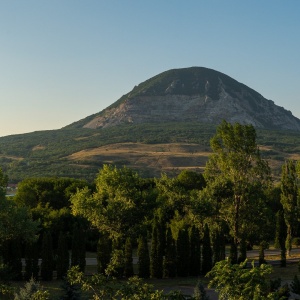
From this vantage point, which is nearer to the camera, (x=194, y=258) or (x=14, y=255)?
(x=14, y=255)

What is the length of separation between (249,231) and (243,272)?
28.7 metres

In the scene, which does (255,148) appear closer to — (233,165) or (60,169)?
(233,165)

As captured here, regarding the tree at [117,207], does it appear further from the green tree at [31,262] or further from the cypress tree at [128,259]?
the green tree at [31,262]

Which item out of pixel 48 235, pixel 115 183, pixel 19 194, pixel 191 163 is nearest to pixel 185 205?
pixel 115 183

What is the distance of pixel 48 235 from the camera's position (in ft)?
123

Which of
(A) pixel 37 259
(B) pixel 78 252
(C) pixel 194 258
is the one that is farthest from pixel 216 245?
(A) pixel 37 259

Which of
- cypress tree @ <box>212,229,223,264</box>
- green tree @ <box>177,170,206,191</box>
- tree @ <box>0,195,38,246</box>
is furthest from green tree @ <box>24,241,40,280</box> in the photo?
green tree @ <box>177,170,206,191</box>

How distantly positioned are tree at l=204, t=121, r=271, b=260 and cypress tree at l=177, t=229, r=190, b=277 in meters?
7.62

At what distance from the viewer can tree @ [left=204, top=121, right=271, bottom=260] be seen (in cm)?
4534

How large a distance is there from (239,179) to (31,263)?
22.4 metres

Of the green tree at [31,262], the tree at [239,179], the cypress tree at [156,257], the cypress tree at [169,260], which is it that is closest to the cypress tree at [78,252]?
the green tree at [31,262]

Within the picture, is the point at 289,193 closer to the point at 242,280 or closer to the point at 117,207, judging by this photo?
the point at 117,207

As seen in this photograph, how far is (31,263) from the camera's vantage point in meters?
36.6

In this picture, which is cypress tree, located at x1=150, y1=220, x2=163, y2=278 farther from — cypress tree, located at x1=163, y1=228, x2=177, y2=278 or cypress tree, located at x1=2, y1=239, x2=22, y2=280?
cypress tree, located at x1=2, y1=239, x2=22, y2=280
